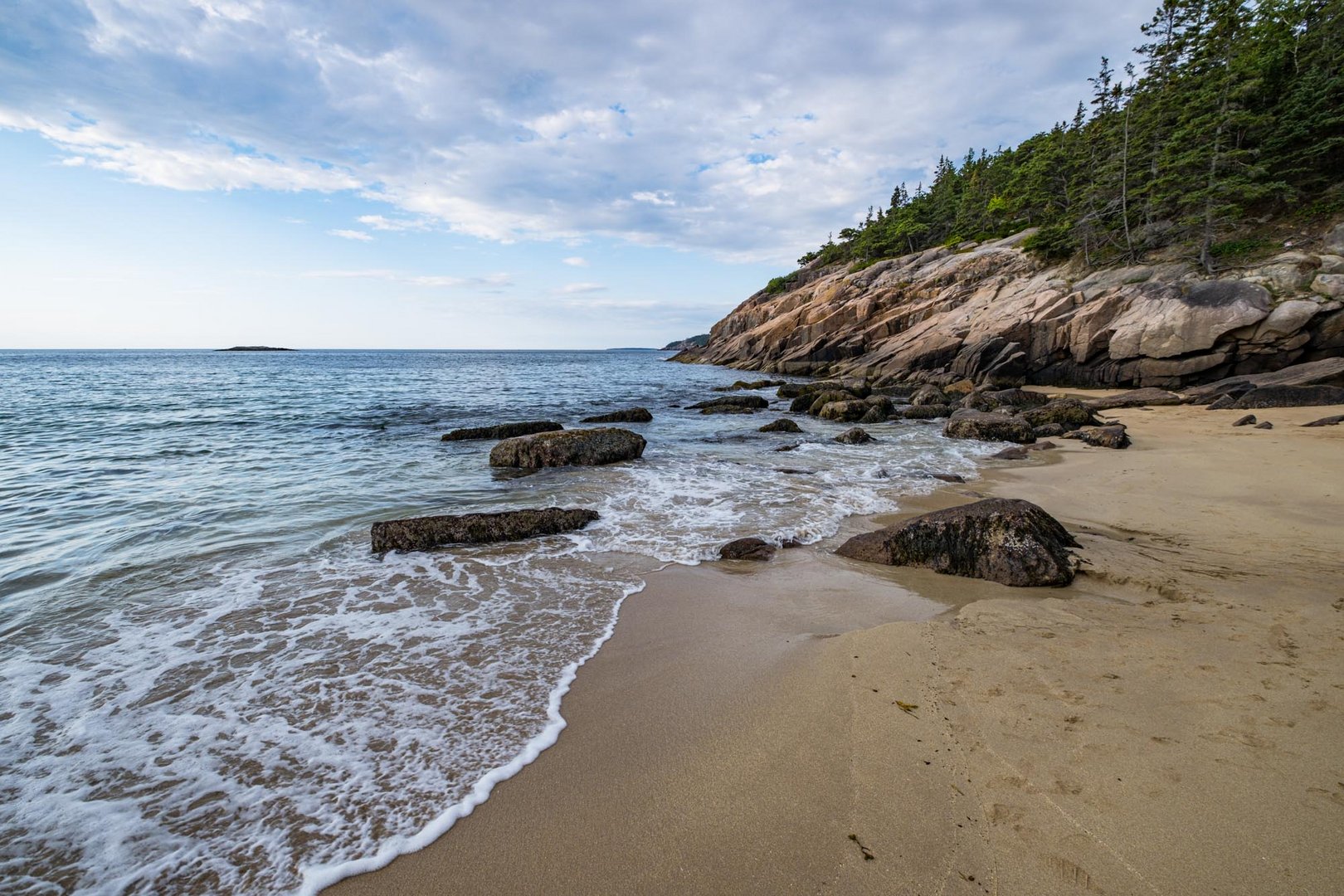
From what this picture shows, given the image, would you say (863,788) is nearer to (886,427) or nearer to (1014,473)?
(1014,473)

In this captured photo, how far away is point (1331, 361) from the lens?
59.2ft

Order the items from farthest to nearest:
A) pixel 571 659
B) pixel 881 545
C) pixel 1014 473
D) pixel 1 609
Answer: pixel 1014 473
pixel 881 545
pixel 1 609
pixel 571 659

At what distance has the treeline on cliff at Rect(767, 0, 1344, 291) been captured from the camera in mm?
24906

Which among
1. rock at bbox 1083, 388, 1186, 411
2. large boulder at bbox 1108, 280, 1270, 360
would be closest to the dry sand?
rock at bbox 1083, 388, 1186, 411

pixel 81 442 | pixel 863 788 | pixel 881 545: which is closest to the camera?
pixel 863 788

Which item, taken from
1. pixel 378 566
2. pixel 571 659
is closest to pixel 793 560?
pixel 571 659

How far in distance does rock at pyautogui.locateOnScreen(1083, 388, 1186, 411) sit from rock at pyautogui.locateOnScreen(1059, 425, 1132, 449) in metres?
6.54

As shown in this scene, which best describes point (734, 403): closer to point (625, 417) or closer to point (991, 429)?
point (625, 417)

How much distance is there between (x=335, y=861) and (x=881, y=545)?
19.0ft

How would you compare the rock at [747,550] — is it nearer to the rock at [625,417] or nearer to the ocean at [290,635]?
the ocean at [290,635]

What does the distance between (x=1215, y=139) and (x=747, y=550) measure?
34.6 m

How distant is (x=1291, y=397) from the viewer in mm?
16844

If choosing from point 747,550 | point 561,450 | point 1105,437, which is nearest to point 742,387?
point 1105,437

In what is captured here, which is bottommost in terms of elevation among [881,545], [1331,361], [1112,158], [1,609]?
[1,609]
